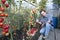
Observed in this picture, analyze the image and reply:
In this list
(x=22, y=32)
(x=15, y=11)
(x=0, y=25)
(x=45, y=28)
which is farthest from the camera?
(x=45, y=28)

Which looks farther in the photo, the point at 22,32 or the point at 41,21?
the point at 41,21

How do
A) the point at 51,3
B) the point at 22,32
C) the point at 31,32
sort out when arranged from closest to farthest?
the point at 31,32, the point at 22,32, the point at 51,3

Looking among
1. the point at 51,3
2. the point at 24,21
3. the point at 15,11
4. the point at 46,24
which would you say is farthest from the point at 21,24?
the point at 51,3

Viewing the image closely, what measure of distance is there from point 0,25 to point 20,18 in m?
0.80

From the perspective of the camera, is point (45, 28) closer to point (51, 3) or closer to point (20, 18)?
point (20, 18)

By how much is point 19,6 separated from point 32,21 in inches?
8.3

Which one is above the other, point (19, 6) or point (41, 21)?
point (19, 6)

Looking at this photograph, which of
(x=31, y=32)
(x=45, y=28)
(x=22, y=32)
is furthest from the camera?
(x=45, y=28)

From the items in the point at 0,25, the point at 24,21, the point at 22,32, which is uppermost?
the point at 0,25

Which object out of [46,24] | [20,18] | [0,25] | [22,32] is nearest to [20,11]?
[20,18]

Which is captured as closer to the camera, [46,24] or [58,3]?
[46,24]

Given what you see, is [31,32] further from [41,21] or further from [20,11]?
[41,21]

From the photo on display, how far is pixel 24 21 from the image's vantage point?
1706mm

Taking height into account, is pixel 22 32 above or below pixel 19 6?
below
